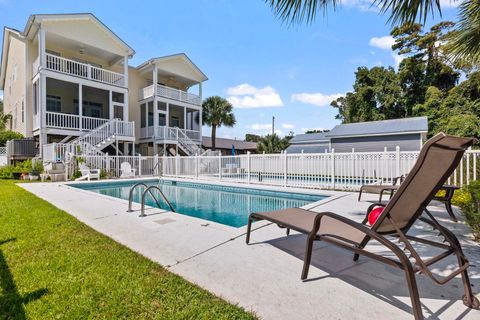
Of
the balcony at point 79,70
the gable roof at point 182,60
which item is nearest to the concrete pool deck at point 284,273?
the balcony at point 79,70

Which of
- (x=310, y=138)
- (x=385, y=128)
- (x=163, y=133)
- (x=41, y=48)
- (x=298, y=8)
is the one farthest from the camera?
(x=310, y=138)

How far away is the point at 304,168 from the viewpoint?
1175 centimetres

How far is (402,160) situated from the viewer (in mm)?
9250

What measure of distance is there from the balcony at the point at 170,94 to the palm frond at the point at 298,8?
2017 cm

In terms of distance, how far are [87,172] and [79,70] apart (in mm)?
8355

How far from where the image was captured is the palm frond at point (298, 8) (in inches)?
127

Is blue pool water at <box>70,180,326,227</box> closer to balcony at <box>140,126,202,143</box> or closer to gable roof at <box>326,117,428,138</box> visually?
balcony at <box>140,126,202,143</box>

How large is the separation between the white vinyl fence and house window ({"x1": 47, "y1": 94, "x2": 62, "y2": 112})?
6320 millimetres

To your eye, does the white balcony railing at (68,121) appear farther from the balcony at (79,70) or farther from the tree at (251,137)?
the tree at (251,137)

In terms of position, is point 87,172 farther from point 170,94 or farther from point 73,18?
point 170,94

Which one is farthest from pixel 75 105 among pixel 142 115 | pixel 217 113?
pixel 217 113

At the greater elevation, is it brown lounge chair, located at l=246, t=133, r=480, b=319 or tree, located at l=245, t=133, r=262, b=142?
tree, located at l=245, t=133, r=262, b=142

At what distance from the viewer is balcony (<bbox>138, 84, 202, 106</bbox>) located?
22031 mm

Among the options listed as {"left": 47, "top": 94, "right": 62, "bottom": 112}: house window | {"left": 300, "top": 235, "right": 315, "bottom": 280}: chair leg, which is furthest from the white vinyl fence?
{"left": 300, "top": 235, "right": 315, "bottom": 280}: chair leg
